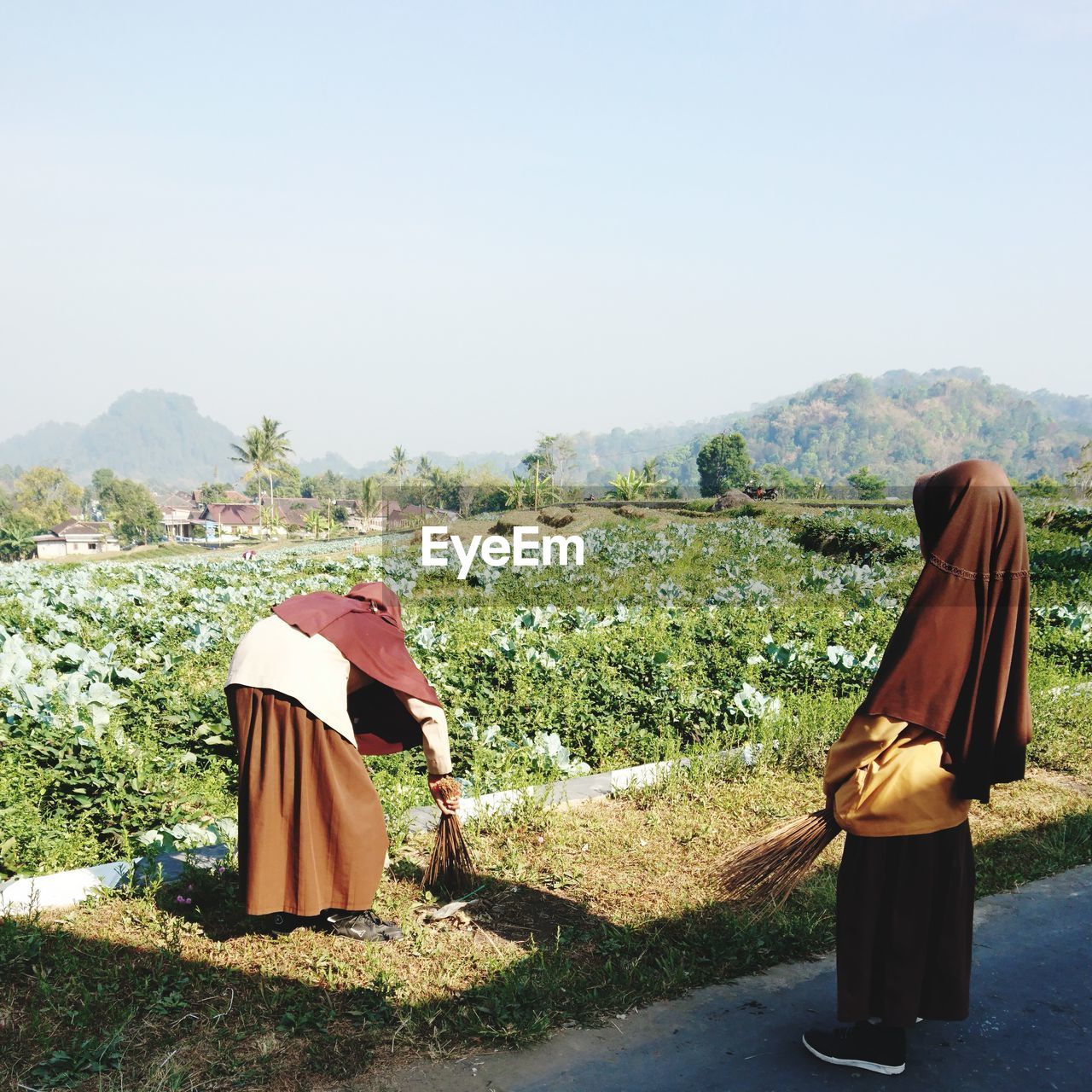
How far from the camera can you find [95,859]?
379 cm

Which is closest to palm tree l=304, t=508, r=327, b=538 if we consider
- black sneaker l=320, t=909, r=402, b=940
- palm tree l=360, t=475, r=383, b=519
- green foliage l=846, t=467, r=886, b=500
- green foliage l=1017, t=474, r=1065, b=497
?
palm tree l=360, t=475, r=383, b=519

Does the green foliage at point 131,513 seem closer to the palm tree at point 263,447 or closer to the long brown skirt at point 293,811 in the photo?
the palm tree at point 263,447

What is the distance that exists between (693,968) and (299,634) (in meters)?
1.84

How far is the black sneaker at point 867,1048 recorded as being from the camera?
8.05 ft

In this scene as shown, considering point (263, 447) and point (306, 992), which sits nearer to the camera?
point (306, 992)

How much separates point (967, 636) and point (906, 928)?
86cm

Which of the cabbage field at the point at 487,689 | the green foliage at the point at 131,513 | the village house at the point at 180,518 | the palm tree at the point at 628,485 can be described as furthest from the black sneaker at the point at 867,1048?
the village house at the point at 180,518

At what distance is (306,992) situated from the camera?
2.83 m

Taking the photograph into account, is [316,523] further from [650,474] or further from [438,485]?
[650,474]

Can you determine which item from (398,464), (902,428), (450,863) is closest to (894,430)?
(902,428)

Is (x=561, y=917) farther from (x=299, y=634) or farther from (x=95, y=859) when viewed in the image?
(x=95, y=859)

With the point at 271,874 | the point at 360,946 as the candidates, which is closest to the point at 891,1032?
the point at 360,946

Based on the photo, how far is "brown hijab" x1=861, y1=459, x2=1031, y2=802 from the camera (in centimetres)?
227

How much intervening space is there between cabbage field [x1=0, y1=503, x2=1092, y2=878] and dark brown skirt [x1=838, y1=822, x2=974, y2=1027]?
7.46ft
